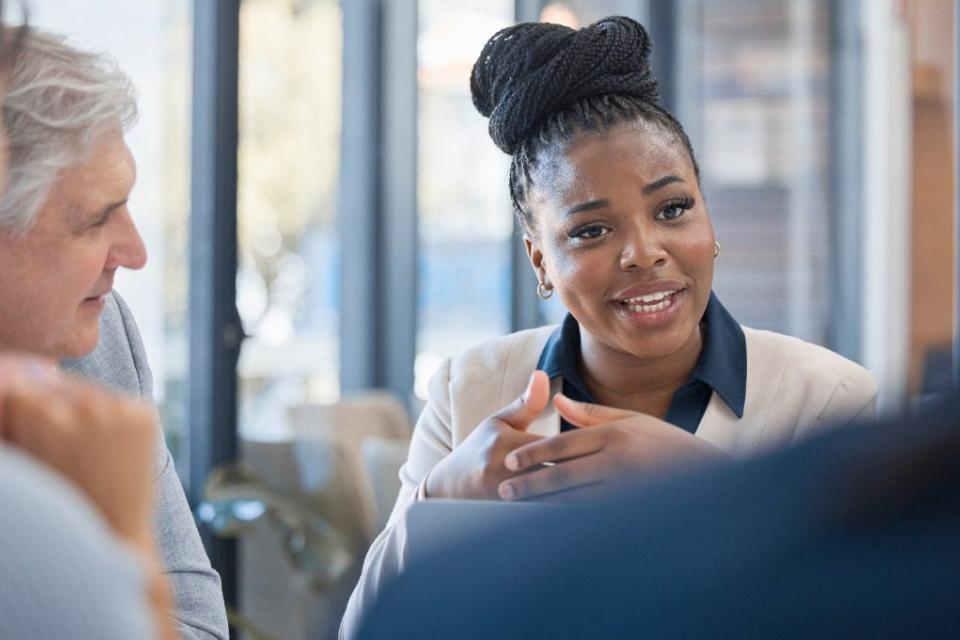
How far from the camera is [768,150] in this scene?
7660mm

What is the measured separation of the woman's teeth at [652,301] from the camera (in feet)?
5.40

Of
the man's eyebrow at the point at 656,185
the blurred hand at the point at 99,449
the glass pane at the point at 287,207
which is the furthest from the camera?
the glass pane at the point at 287,207

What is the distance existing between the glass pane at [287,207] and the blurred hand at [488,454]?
2473 millimetres

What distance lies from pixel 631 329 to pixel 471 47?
3.90 meters

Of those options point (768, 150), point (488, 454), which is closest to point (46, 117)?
point (488, 454)

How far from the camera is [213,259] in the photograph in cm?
363

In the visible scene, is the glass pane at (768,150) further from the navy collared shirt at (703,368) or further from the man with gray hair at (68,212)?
the man with gray hair at (68,212)

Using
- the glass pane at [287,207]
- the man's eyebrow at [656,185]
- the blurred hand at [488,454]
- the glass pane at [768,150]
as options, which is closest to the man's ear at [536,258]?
the man's eyebrow at [656,185]

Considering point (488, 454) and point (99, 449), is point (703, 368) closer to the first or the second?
point (488, 454)

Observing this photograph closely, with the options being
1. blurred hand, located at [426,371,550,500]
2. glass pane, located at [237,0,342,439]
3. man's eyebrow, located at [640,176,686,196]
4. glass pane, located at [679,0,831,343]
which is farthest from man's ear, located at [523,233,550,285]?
glass pane, located at [679,0,831,343]

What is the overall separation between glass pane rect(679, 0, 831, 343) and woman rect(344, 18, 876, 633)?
18.4 ft

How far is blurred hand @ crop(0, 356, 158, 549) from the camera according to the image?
0.74 m

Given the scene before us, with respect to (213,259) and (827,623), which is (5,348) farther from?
(213,259)

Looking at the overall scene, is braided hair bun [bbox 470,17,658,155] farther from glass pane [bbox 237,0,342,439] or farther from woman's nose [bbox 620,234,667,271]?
glass pane [bbox 237,0,342,439]
